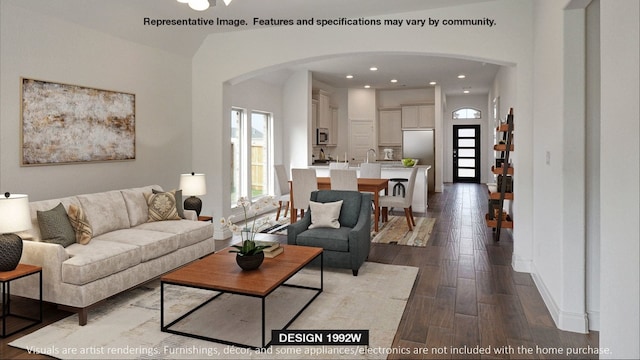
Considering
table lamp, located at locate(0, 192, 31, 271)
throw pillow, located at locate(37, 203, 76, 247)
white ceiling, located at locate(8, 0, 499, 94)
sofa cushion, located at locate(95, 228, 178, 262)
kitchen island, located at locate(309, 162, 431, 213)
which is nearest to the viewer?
table lamp, located at locate(0, 192, 31, 271)

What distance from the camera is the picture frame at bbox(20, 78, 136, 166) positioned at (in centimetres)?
395

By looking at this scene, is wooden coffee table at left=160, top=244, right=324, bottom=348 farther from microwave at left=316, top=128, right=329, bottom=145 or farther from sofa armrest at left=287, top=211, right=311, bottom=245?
microwave at left=316, top=128, right=329, bottom=145

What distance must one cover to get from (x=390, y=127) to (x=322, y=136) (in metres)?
2.60

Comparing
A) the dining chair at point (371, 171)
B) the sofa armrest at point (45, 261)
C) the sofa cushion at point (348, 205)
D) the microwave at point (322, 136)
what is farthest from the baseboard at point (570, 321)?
the microwave at point (322, 136)

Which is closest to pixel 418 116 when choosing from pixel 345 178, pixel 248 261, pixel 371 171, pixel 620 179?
pixel 371 171

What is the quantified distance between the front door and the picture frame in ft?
39.0

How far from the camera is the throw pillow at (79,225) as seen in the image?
363 cm

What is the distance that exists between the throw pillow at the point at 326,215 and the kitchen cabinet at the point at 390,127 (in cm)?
741

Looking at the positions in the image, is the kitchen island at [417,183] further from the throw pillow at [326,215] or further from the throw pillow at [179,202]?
the throw pillow at [179,202]

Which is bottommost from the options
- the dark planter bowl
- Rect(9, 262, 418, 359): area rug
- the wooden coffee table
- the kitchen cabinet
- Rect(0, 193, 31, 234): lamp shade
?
Rect(9, 262, 418, 359): area rug

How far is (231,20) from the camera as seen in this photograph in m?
5.39

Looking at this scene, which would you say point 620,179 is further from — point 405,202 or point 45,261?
point 405,202

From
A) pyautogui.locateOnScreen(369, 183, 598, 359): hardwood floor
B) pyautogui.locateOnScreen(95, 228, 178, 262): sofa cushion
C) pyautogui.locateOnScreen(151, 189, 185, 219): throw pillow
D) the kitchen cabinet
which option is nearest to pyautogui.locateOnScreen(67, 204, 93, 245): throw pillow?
pyautogui.locateOnScreen(95, 228, 178, 262): sofa cushion

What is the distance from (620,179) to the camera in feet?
6.12
